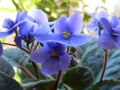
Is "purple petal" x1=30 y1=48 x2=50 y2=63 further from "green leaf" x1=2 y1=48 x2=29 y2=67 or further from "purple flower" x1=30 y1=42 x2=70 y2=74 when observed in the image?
"green leaf" x1=2 y1=48 x2=29 y2=67

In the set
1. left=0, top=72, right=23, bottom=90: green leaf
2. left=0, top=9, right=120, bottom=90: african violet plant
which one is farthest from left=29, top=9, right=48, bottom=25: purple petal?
left=0, top=72, right=23, bottom=90: green leaf

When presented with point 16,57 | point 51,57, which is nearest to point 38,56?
point 51,57

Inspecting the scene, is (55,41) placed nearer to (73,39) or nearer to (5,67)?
(73,39)

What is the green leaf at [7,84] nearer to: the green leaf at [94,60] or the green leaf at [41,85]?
the green leaf at [41,85]

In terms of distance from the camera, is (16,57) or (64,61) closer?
(64,61)

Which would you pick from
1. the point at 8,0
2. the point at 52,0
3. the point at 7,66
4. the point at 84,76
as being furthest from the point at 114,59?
the point at 8,0

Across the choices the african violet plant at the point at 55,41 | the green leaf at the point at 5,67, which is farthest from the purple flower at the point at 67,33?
the green leaf at the point at 5,67
